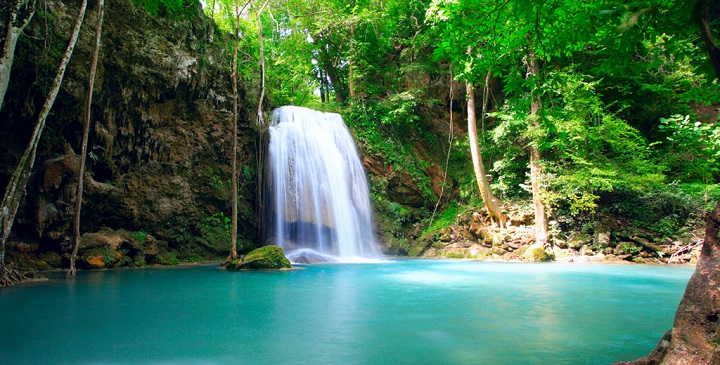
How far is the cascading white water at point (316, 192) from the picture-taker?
49.1 ft

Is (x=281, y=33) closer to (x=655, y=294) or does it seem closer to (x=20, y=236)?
(x=20, y=236)

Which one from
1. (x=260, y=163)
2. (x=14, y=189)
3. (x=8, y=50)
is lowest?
(x=14, y=189)

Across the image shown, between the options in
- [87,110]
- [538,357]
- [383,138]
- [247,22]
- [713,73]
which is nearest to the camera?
[713,73]

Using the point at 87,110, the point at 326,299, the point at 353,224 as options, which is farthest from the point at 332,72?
the point at 326,299

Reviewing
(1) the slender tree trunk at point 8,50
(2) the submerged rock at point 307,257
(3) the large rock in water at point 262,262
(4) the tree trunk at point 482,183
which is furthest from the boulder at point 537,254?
(1) the slender tree trunk at point 8,50

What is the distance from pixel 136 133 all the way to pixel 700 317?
13143 millimetres

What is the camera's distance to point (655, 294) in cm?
695

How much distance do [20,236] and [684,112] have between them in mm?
21448

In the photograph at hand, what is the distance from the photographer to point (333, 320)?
502 centimetres

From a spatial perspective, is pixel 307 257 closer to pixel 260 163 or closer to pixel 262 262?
pixel 262 262

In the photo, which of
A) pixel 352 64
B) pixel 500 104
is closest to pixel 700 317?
pixel 500 104

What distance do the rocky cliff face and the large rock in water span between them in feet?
10.0

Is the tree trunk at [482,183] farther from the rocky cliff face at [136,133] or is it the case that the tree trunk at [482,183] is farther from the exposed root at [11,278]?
the exposed root at [11,278]

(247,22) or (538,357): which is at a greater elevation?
(247,22)
